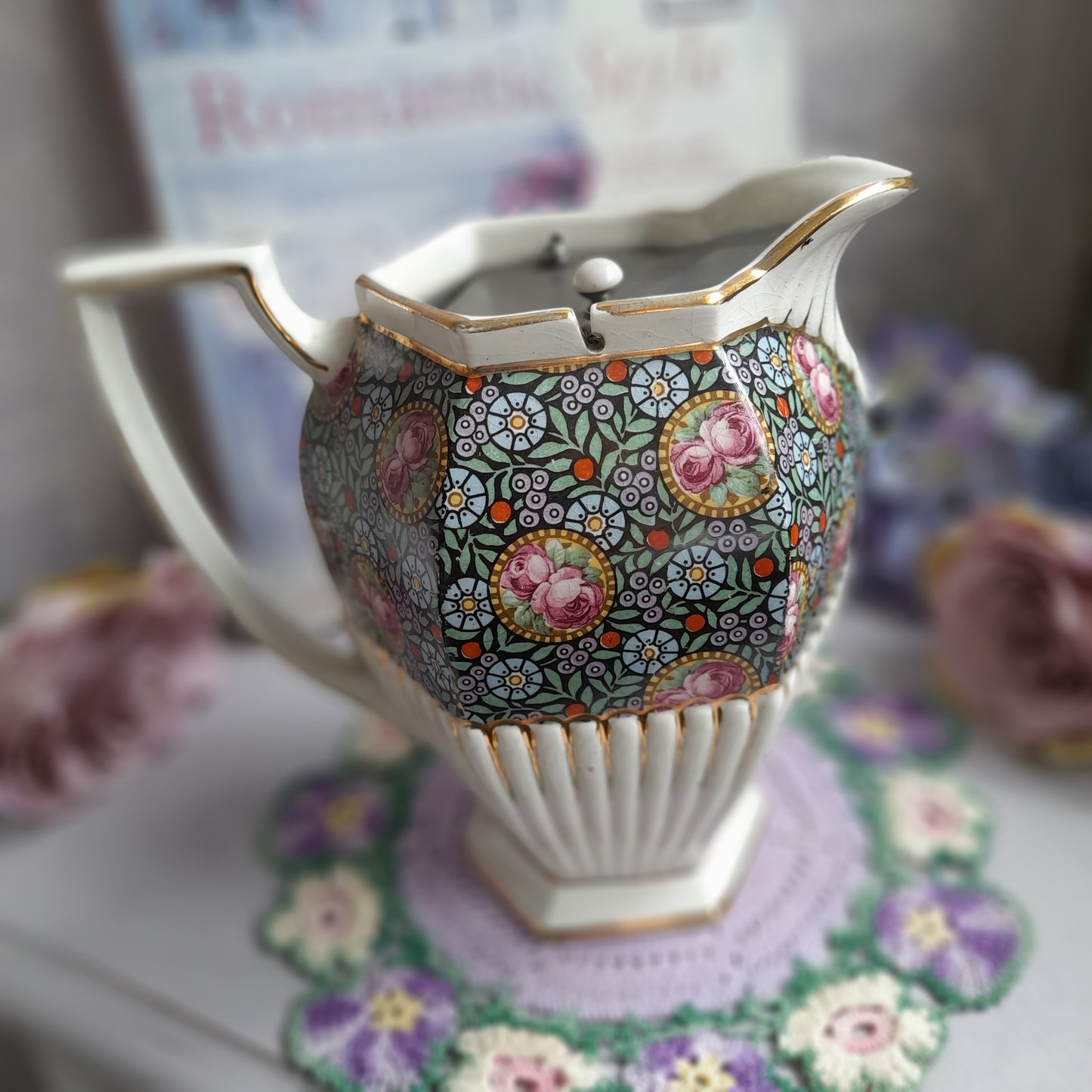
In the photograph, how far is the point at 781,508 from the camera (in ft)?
1.12

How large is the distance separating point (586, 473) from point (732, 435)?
0.05 metres

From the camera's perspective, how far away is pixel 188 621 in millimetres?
686

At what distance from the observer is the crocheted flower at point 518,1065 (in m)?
0.43

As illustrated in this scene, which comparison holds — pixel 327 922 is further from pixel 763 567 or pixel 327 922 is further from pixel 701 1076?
pixel 763 567

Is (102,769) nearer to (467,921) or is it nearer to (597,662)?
(467,921)

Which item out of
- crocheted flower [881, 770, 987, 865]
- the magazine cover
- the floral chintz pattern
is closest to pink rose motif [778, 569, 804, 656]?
the floral chintz pattern

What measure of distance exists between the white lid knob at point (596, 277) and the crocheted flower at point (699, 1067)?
1.07 feet

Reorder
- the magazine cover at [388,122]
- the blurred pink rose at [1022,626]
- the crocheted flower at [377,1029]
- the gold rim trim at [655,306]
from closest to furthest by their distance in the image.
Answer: the gold rim trim at [655,306] < the crocheted flower at [377,1029] < the blurred pink rose at [1022,626] < the magazine cover at [388,122]

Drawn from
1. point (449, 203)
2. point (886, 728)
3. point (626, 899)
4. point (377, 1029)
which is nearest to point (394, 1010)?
point (377, 1029)

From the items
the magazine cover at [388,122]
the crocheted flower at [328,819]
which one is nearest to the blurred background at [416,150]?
the magazine cover at [388,122]

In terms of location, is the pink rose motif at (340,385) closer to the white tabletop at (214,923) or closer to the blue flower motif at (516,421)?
the blue flower motif at (516,421)

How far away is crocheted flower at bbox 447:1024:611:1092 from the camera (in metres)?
0.43

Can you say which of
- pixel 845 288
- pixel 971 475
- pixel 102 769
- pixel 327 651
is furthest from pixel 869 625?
pixel 102 769

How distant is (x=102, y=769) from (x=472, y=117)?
1.68 ft
